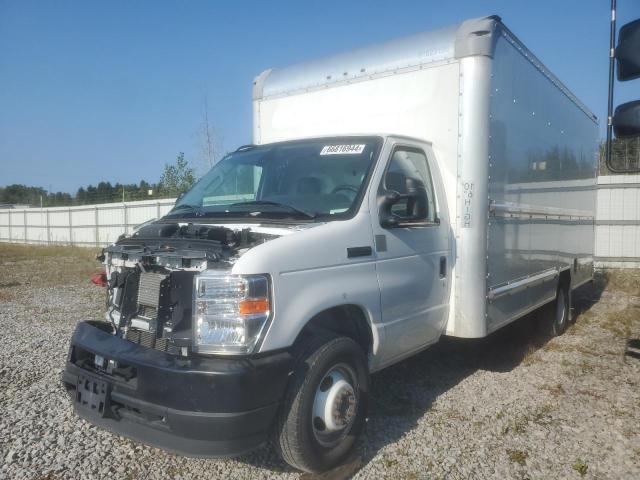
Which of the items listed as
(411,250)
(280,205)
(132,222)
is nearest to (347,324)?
(411,250)

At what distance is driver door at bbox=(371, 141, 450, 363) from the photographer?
380 cm

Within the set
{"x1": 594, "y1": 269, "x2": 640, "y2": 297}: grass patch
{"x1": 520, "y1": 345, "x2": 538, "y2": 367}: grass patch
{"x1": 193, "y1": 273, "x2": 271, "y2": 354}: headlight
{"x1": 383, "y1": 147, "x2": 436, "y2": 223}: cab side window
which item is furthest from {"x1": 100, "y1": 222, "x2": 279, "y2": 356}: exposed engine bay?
{"x1": 594, "y1": 269, "x2": 640, "y2": 297}: grass patch

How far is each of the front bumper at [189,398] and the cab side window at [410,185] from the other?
1.53m

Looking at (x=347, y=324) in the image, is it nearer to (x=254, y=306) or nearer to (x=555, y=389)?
(x=254, y=306)

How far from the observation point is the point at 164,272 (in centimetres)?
321

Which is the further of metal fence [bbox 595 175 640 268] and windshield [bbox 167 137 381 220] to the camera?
metal fence [bbox 595 175 640 268]

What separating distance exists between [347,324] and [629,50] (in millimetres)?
2398

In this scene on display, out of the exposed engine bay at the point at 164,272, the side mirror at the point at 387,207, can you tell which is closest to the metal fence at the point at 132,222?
the exposed engine bay at the point at 164,272

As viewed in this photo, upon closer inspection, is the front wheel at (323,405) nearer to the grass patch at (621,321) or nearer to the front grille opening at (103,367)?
the front grille opening at (103,367)

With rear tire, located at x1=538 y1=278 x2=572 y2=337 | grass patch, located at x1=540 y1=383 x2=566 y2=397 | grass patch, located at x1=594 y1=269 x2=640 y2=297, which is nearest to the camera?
grass patch, located at x1=540 y1=383 x2=566 y2=397

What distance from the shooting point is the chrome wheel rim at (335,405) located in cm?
325

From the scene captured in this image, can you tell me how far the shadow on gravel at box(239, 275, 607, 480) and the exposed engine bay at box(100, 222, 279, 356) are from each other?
Result: 117cm

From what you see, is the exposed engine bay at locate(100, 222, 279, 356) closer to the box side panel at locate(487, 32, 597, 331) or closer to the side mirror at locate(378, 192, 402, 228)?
the side mirror at locate(378, 192, 402, 228)

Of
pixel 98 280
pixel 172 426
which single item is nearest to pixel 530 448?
pixel 172 426
